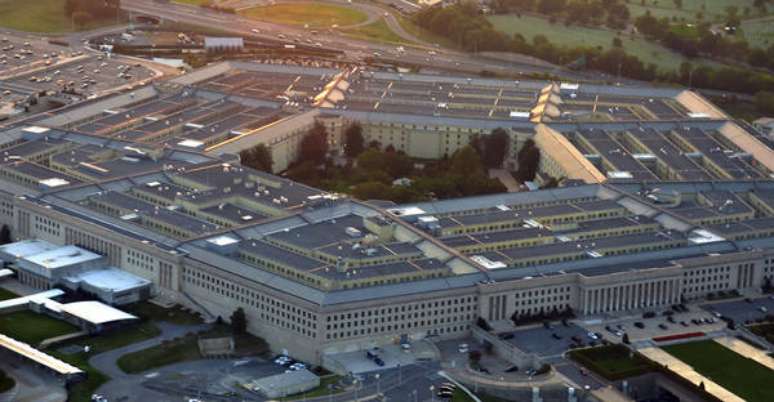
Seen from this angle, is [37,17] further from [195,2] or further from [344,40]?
[344,40]

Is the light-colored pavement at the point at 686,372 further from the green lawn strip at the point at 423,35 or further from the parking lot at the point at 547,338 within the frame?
the green lawn strip at the point at 423,35

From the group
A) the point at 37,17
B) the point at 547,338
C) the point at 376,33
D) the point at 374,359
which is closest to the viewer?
the point at 374,359

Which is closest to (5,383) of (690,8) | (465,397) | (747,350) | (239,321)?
(239,321)

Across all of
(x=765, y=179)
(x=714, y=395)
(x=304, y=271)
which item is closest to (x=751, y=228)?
(x=765, y=179)

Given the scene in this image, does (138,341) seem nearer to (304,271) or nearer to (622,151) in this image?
(304,271)

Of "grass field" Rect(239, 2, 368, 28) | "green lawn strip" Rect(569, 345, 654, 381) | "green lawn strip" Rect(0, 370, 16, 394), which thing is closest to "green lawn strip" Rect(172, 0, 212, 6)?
"grass field" Rect(239, 2, 368, 28)

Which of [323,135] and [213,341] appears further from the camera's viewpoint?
[323,135]
